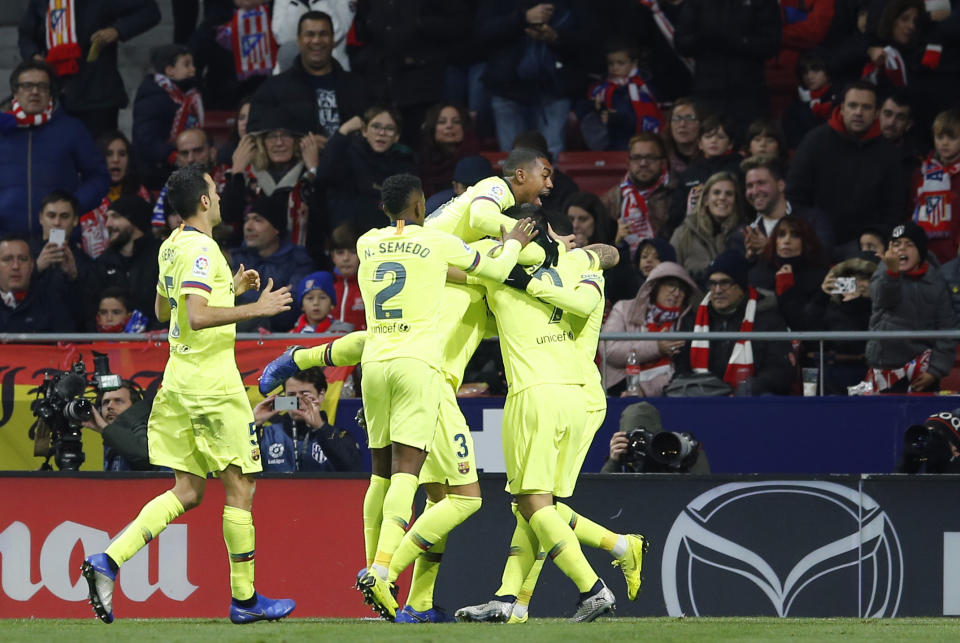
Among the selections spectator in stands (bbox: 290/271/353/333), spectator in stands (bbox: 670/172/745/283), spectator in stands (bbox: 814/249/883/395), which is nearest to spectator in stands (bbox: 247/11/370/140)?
spectator in stands (bbox: 290/271/353/333)

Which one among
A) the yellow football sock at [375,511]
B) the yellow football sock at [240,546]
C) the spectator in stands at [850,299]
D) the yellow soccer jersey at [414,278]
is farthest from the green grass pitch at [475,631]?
the spectator in stands at [850,299]

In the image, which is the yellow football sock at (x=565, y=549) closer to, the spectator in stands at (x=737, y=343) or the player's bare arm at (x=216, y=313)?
the player's bare arm at (x=216, y=313)

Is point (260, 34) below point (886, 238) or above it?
above

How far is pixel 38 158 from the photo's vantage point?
45.5 ft

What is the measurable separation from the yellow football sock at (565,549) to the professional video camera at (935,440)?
8.76ft

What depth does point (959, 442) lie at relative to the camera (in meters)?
9.88

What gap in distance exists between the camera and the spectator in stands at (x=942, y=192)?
1250cm

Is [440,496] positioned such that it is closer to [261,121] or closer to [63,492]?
[63,492]

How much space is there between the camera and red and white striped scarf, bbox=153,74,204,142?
14.8 metres

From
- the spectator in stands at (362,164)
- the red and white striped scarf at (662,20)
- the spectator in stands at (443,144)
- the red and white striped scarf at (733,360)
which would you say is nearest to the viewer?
the red and white striped scarf at (733,360)

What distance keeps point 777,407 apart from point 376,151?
4151 millimetres

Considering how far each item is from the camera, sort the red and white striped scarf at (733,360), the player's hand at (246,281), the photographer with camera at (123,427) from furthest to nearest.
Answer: the red and white striped scarf at (733,360) < the photographer with camera at (123,427) < the player's hand at (246,281)

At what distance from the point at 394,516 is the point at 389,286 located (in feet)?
3.95

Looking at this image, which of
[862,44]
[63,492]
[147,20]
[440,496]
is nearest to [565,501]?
[440,496]
